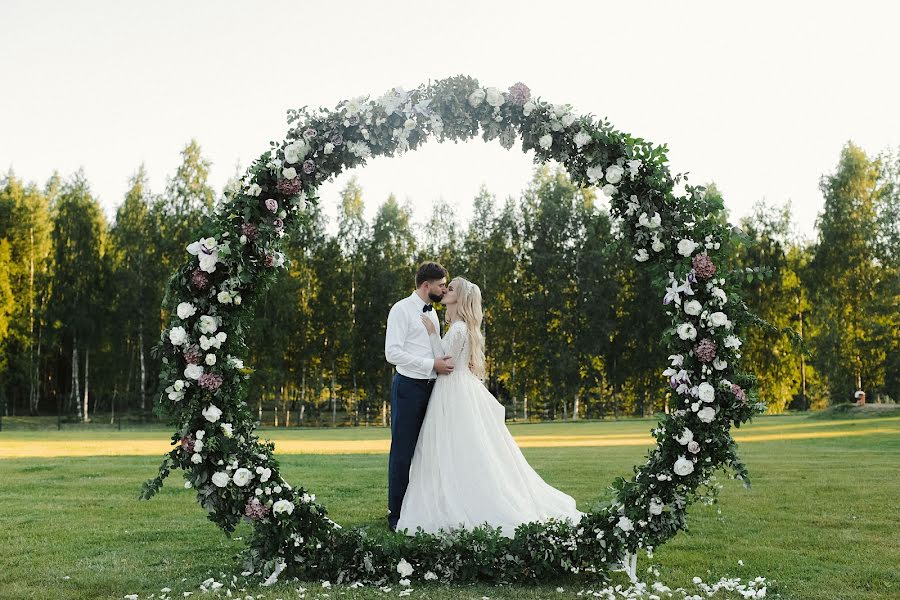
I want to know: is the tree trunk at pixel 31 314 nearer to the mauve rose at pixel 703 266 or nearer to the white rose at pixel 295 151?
the white rose at pixel 295 151

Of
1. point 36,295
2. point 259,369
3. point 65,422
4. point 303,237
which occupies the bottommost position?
point 65,422

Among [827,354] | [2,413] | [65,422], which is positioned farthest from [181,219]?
[827,354]

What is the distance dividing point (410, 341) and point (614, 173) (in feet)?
10.3

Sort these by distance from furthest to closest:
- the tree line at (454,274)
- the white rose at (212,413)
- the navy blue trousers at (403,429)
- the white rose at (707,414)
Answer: the tree line at (454,274)
the navy blue trousers at (403,429)
the white rose at (212,413)
the white rose at (707,414)

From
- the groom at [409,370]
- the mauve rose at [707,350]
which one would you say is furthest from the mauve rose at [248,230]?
the mauve rose at [707,350]

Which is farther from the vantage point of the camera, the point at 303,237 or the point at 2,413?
the point at 2,413

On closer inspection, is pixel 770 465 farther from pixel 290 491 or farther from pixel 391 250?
pixel 391 250

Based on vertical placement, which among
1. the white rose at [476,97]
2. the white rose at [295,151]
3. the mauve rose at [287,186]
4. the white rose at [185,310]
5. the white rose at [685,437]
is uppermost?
the white rose at [476,97]

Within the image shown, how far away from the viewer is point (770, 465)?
593 inches

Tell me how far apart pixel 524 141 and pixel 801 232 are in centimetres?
4785

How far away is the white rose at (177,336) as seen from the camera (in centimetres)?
628

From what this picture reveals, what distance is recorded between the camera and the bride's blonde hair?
8289 millimetres

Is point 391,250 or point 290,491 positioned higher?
point 391,250

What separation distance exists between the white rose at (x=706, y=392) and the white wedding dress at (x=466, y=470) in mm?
2022
